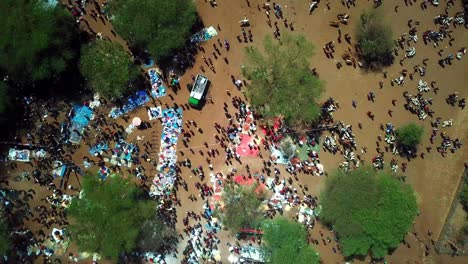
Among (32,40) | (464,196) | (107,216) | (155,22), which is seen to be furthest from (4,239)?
(464,196)

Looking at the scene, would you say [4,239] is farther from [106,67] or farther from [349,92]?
[349,92]

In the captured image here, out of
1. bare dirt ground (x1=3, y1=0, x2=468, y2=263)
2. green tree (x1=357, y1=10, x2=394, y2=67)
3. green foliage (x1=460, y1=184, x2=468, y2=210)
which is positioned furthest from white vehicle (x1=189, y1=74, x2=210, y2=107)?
green foliage (x1=460, y1=184, x2=468, y2=210)

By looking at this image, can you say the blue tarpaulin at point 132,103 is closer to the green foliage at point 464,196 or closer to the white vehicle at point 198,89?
the white vehicle at point 198,89

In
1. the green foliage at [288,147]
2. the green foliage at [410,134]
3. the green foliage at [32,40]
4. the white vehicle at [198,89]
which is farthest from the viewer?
the green foliage at [288,147]

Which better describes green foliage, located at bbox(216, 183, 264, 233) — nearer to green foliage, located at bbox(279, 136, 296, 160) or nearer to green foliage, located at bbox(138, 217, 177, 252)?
green foliage, located at bbox(279, 136, 296, 160)

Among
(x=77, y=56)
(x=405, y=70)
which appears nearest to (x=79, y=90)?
(x=77, y=56)

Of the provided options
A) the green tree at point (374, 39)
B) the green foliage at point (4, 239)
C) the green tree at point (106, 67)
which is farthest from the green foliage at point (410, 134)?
the green foliage at point (4, 239)
